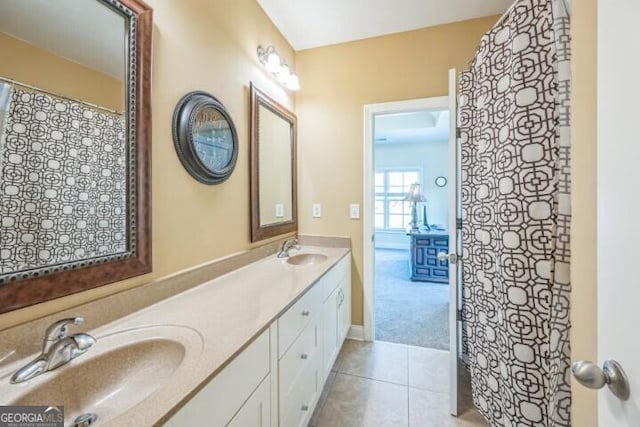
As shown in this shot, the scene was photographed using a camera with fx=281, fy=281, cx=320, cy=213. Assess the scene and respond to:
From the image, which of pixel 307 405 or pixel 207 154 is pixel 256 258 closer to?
pixel 207 154

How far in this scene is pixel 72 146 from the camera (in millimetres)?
934

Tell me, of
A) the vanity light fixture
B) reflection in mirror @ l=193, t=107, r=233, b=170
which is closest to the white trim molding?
the vanity light fixture

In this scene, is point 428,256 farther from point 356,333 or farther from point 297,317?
point 297,317

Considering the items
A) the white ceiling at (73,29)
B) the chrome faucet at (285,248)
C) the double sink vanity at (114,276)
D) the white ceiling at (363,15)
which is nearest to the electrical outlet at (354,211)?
the chrome faucet at (285,248)

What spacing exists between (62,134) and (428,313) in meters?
3.27

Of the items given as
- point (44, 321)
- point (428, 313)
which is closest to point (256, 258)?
point (44, 321)

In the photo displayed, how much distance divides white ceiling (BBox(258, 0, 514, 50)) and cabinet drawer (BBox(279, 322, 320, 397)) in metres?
2.16

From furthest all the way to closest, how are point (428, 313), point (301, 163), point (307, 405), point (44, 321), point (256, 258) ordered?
point (428, 313) → point (301, 163) → point (256, 258) → point (307, 405) → point (44, 321)

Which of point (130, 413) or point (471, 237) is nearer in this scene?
point (130, 413)

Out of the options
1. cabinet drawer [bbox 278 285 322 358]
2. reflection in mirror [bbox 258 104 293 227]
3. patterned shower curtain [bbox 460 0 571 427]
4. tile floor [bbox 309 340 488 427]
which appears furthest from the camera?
reflection in mirror [bbox 258 104 293 227]

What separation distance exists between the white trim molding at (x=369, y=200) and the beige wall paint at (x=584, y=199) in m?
1.61

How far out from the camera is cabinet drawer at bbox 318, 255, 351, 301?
1.79m

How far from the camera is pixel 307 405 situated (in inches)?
56.5
